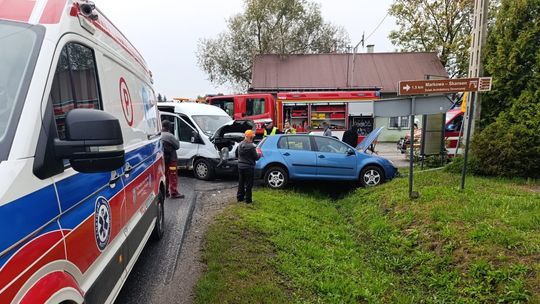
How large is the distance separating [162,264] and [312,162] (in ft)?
17.7

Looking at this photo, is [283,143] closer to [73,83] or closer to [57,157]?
[73,83]

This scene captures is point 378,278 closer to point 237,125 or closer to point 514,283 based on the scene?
point 514,283

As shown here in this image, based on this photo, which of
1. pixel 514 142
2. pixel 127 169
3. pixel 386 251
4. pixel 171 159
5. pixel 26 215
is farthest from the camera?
pixel 514 142

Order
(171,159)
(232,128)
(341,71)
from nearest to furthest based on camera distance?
(171,159) < (232,128) < (341,71)

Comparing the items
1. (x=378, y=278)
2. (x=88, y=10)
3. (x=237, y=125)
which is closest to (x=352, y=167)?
(x=237, y=125)

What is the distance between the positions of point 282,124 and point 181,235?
1345 cm

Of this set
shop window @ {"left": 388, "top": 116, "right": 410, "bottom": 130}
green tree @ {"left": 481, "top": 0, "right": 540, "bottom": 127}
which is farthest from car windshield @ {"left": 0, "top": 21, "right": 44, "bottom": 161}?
shop window @ {"left": 388, "top": 116, "right": 410, "bottom": 130}

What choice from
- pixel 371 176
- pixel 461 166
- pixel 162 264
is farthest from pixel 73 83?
pixel 461 166

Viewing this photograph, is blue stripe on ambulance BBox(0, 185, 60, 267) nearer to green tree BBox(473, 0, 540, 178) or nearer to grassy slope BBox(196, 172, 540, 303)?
grassy slope BBox(196, 172, 540, 303)

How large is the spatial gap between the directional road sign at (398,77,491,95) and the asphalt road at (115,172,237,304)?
4.68m

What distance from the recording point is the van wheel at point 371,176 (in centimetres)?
990

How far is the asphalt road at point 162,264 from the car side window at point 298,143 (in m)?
2.82

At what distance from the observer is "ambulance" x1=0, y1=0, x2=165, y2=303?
66.6 inches

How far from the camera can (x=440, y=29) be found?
3164 centimetres
